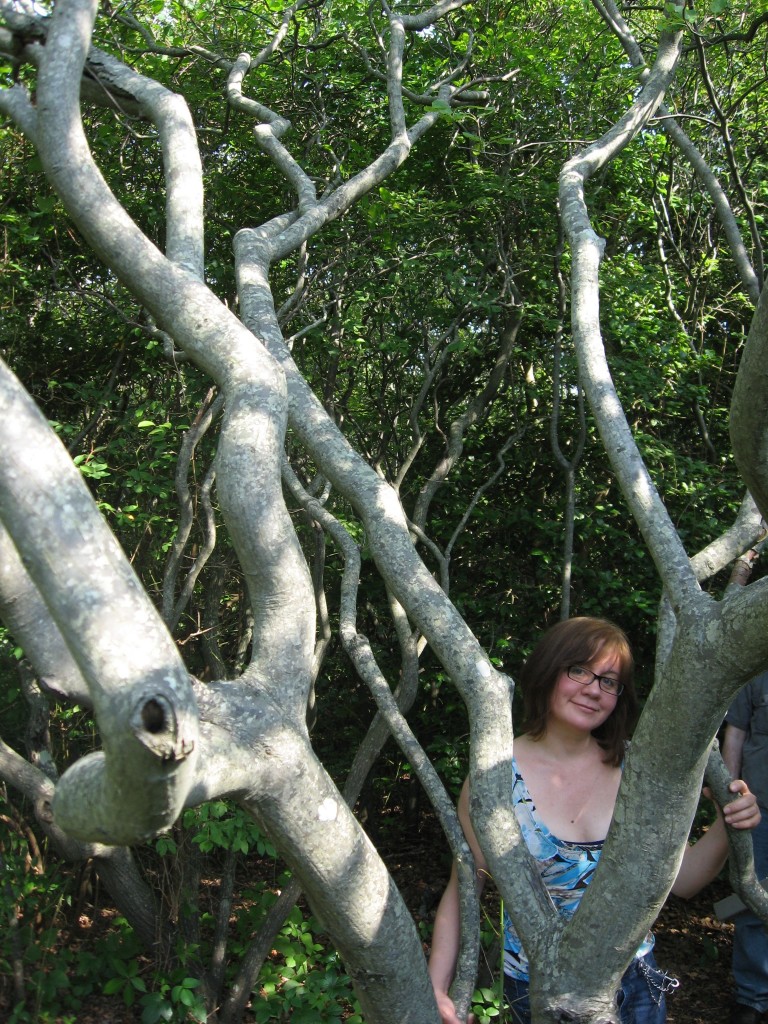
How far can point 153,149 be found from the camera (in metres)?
5.35

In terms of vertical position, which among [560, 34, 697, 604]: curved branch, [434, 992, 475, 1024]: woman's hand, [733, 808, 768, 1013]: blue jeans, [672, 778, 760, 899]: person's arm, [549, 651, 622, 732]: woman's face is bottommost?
[733, 808, 768, 1013]: blue jeans

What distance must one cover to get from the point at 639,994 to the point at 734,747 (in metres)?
2.17

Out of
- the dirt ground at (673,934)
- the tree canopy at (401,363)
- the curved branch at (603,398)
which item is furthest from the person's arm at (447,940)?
the dirt ground at (673,934)

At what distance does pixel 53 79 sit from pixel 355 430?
3.62 metres

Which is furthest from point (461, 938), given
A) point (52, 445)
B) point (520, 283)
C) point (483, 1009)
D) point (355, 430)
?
point (520, 283)

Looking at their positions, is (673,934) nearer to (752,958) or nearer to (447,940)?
(752,958)

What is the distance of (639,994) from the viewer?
2.27m

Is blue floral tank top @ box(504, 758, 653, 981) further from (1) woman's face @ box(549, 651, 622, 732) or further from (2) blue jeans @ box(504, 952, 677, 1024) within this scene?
(1) woman's face @ box(549, 651, 622, 732)

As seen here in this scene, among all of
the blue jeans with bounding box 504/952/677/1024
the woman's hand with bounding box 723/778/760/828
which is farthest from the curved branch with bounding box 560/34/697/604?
the blue jeans with bounding box 504/952/677/1024

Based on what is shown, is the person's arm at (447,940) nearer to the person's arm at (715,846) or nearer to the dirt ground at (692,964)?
the person's arm at (715,846)

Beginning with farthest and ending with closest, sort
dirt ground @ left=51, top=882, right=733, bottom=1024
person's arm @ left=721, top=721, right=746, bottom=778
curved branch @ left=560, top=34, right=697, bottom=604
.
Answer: dirt ground @ left=51, top=882, right=733, bottom=1024, person's arm @ left=721, top=721, right=746, bottom=778, curved branch @ left=560, top=34, right=697, bottom=604

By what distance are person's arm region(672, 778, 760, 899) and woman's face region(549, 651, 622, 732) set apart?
377 mm

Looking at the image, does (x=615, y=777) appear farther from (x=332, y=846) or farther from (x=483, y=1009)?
(x=483, y=1009)

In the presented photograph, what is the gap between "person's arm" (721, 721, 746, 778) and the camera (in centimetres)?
420
